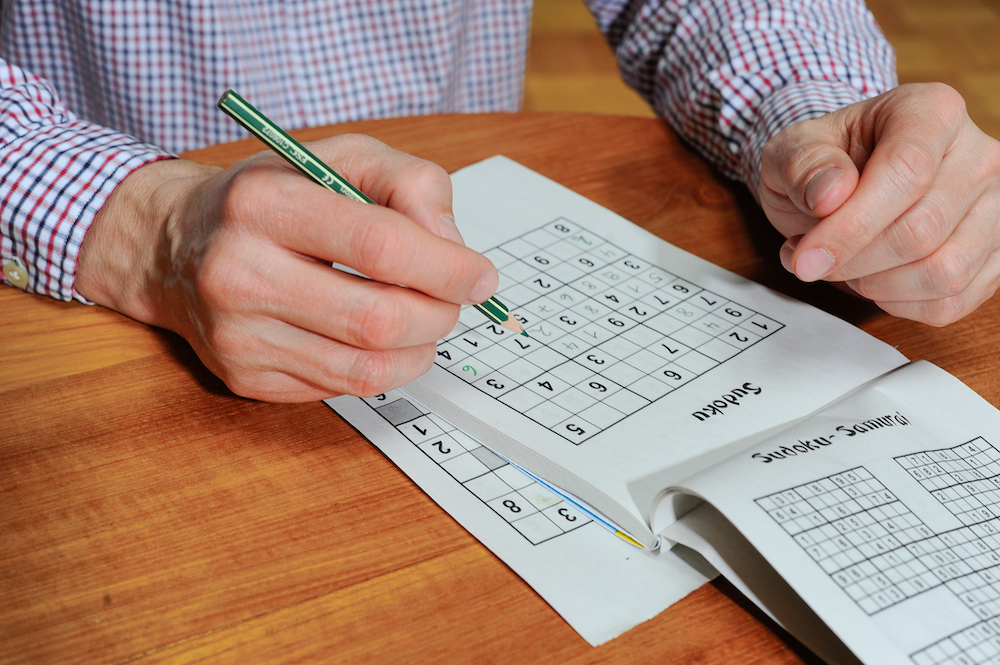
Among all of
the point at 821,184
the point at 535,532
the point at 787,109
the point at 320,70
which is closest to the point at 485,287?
the point at 535,532

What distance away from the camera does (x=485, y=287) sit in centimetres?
50

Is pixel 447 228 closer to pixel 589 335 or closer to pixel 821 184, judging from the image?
pixel 589 335

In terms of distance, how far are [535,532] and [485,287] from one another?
16 centimetres

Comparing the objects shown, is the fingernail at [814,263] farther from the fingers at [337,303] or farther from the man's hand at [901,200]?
the fingers at [337,303]

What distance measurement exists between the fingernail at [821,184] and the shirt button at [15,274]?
64 centimetres

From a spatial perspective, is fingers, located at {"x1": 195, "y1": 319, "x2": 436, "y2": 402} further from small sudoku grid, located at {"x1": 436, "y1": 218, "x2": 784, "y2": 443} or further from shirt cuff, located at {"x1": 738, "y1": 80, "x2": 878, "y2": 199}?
shirt cuff, located at {"x1": 738, "y1": 80, "x2": 878, "y2": 199}

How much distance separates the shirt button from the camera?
660 millimetres

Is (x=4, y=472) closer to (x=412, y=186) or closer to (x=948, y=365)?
(x=412, y=186)

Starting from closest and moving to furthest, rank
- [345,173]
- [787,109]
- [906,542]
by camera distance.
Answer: [906,542] < [345,173] < [787,109]

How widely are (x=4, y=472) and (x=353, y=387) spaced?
0.76 feet

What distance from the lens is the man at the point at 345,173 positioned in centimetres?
49

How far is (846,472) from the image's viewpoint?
1.54ft

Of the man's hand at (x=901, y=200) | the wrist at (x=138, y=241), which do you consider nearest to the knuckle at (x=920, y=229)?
the man's hand at (x=901, y=200)

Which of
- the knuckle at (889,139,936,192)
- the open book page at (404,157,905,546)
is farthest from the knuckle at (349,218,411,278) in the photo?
the knuckle at (889,139,936,192)
